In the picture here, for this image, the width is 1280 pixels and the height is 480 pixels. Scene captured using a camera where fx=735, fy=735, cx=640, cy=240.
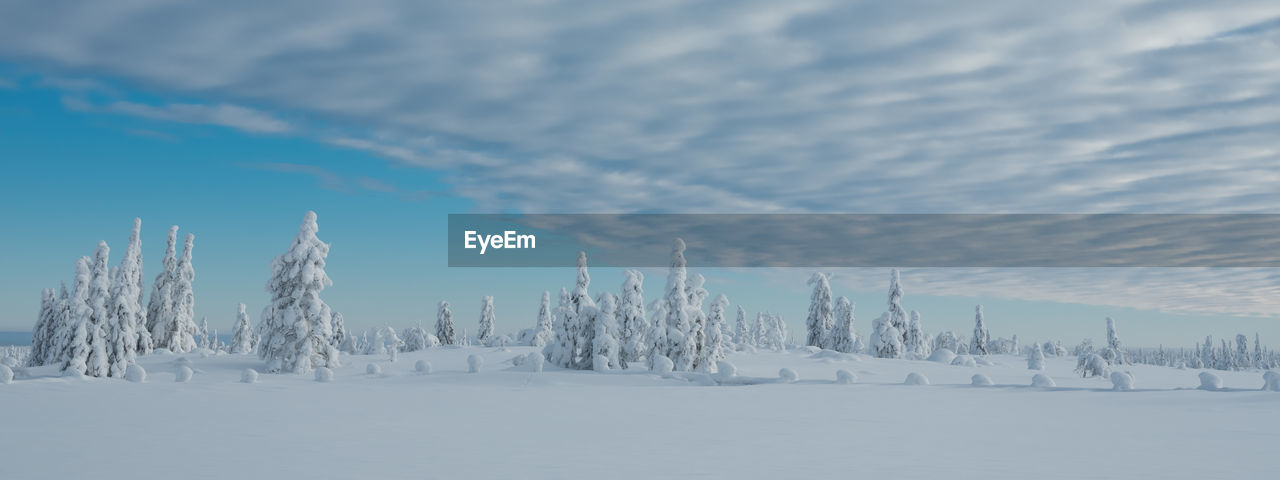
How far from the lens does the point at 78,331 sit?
31938 mm

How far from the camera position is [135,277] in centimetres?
5209

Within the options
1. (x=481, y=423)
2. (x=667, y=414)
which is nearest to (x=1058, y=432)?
(x=667, y=414)

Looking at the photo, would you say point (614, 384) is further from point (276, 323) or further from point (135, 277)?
point (135, 277)

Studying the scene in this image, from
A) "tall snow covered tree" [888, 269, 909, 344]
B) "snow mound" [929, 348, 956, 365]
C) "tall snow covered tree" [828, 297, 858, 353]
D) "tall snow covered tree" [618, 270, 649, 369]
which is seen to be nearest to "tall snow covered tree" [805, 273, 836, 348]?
"tall snow covered tree" [828, 297, 858, 353]

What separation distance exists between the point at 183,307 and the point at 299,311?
2801cm

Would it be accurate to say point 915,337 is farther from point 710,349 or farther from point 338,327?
point 338,327

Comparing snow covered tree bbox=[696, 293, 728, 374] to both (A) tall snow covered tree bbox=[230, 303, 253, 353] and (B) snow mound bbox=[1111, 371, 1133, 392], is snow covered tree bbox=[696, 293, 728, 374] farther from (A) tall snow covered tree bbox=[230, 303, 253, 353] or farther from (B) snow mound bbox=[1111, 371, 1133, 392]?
(A) tall snow covered tree bbox=[230, 303, 253, 353]

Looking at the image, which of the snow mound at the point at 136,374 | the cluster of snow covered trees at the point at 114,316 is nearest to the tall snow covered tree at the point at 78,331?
the cluster of snow covered trees at the point at 114,316

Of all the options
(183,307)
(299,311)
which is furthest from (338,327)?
(299,311)

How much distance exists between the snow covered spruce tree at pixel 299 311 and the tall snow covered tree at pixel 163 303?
25797 millimetres

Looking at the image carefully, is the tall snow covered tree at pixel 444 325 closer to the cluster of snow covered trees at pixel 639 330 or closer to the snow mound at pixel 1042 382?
the cluster of snow covered trees at pixel 639 330

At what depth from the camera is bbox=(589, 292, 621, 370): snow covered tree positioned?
39.8 metres

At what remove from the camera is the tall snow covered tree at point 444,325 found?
88.6m

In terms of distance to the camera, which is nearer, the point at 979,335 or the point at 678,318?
the point at 678,318
